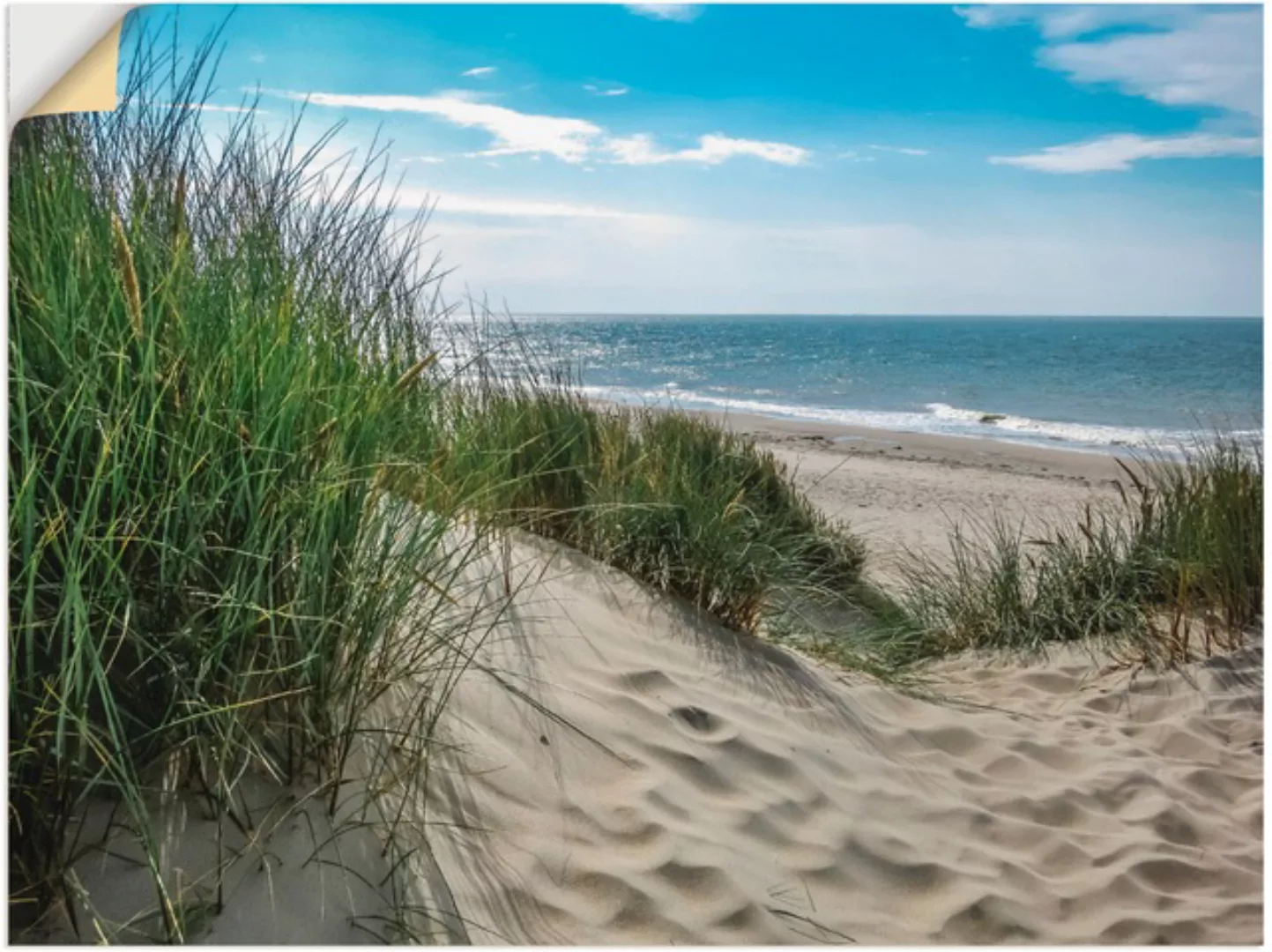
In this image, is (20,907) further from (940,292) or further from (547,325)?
(547,325)

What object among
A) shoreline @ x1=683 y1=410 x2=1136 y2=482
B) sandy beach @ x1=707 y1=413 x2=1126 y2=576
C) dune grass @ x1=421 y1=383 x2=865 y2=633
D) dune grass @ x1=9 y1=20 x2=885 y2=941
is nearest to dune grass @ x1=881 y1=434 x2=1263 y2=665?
dune grass @ x1=421 y1=383 x2=865 y2=633

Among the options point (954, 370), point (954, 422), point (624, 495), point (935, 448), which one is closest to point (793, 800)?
point (624, 495)

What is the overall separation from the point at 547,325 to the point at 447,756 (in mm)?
2013

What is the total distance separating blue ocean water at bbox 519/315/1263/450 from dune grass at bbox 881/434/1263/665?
0.33 metres

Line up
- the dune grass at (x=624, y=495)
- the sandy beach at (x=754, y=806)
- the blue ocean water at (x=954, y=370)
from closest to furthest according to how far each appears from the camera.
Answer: the sandy beach at (x=754, y=806), the dune grass at (x=624, y=495), the blue ocean water at (x=954, y=370)

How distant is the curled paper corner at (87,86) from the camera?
1.81 m

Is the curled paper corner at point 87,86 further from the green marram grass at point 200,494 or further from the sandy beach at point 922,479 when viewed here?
the sandy beach at point 922,479

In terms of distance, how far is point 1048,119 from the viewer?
2.26 m

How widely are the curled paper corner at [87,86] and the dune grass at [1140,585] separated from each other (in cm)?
233

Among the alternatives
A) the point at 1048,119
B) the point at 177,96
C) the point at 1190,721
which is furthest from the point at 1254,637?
the point at 177,96

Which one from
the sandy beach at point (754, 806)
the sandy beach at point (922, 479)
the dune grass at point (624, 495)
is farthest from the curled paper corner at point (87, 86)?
the sandy beach at point (922, 479)

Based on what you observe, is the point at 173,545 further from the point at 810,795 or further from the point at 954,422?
the point at 954,422

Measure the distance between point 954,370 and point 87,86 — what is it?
33.5 feet

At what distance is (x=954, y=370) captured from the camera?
11.2 meters
